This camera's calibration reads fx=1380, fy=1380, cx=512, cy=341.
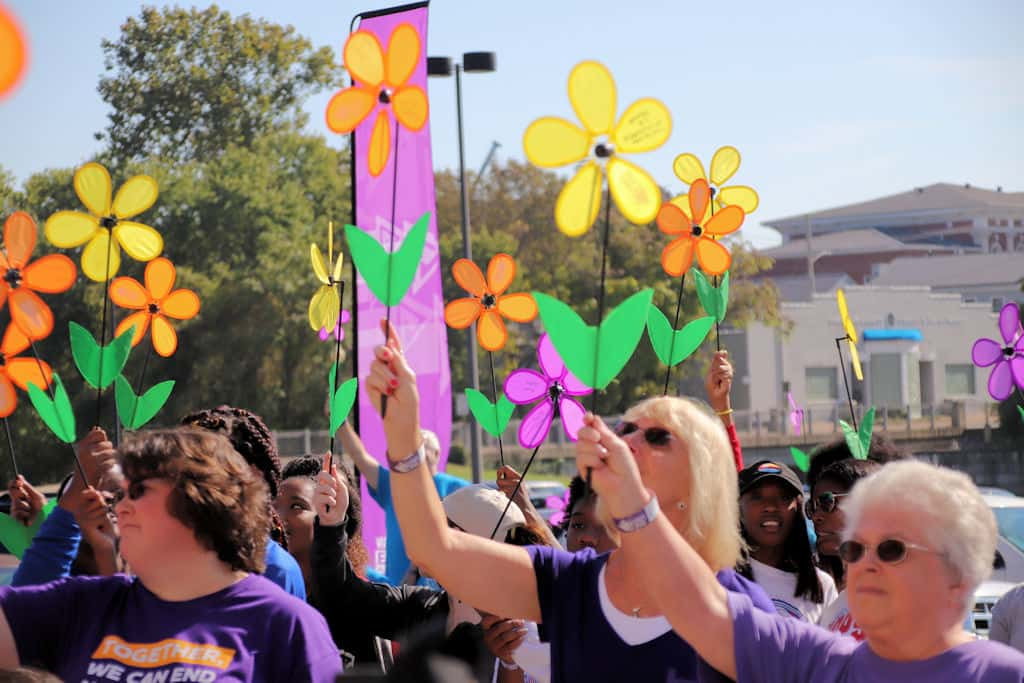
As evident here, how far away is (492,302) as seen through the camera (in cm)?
489

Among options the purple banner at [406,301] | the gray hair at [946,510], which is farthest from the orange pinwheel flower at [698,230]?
the purple banner at [406,301]

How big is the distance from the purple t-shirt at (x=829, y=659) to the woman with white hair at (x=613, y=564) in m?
0.22

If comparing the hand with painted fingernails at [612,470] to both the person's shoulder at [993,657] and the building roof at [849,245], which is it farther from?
the building roof at [849,245]

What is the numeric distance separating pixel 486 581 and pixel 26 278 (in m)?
2.23

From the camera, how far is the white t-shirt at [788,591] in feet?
12.2

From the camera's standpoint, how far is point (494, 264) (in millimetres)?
4922

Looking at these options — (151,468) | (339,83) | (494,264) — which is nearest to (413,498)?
(151,468)

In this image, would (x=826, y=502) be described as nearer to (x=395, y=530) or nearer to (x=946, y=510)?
(x=946, y=510)

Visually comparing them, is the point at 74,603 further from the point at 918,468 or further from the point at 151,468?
the point at 918,468

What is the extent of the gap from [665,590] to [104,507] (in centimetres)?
154

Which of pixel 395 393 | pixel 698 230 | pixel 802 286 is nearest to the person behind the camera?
pixel 395 393

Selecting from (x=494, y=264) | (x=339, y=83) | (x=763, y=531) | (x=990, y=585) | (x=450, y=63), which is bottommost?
(x=990, y=585)

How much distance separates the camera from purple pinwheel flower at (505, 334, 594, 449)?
486cm

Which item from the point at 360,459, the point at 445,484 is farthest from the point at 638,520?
the point at 360,459
